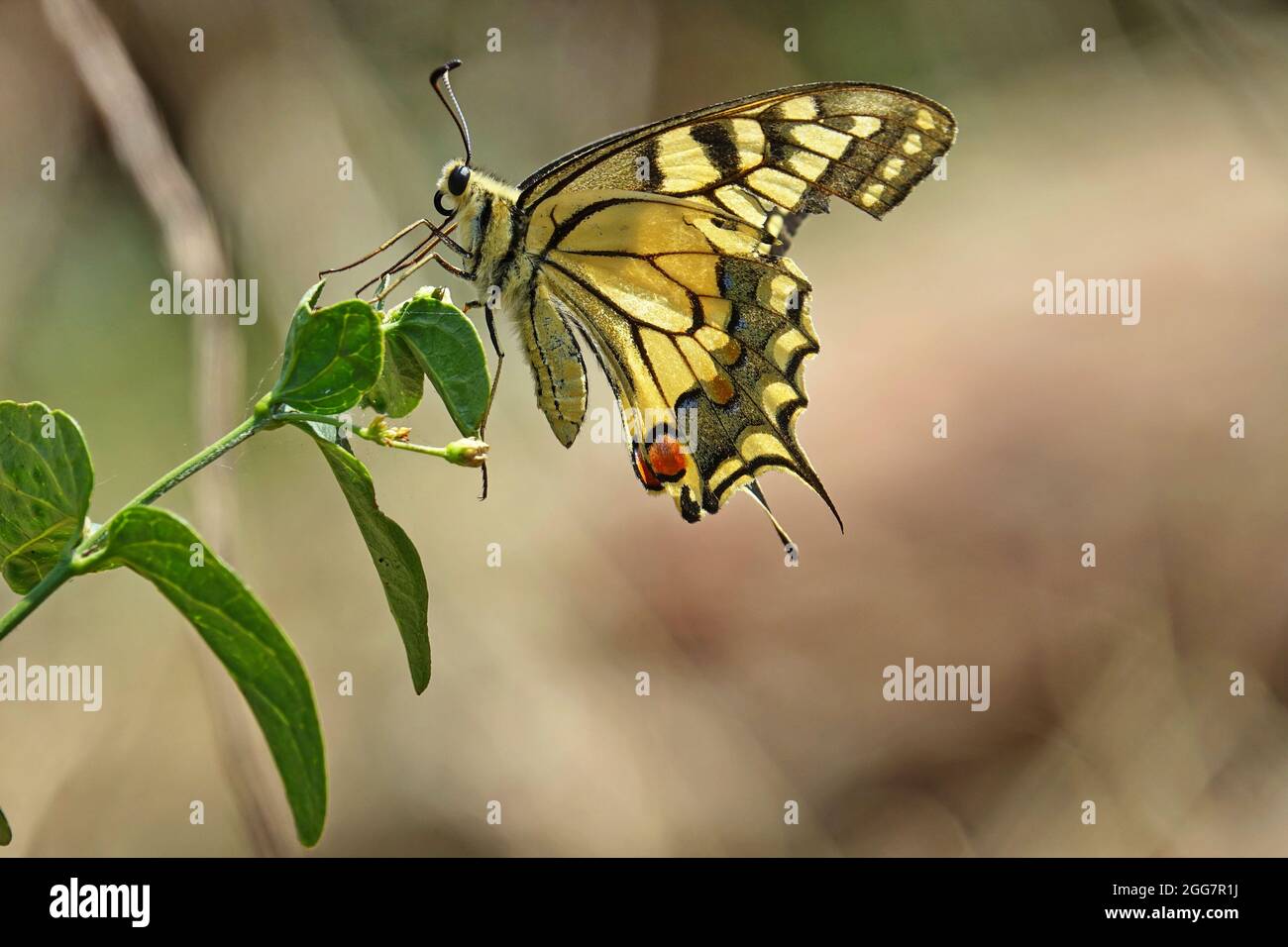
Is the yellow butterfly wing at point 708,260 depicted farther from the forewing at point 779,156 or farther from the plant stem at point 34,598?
the plant stem at point 34,598

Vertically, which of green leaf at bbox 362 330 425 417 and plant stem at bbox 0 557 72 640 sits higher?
green leaf at bbox 362 330 425 417

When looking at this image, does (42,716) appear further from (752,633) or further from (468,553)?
(752,633)

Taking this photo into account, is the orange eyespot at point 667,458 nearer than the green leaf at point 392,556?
No

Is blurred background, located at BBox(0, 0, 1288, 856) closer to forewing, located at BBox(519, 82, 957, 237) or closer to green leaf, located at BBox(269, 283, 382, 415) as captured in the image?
forewing, located at BBox(519, 82, 957, 237)

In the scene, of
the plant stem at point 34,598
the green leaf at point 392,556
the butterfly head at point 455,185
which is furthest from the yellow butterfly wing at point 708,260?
the plant stem at point 34,598

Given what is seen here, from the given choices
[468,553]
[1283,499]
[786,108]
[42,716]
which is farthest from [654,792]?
[1283,499]

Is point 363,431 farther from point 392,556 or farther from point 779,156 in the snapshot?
point 779,156

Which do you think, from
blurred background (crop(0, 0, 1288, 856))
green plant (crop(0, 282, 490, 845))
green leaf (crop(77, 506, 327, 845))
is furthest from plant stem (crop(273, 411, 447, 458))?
blurred background (crop(0, 0, 1288, 856))
